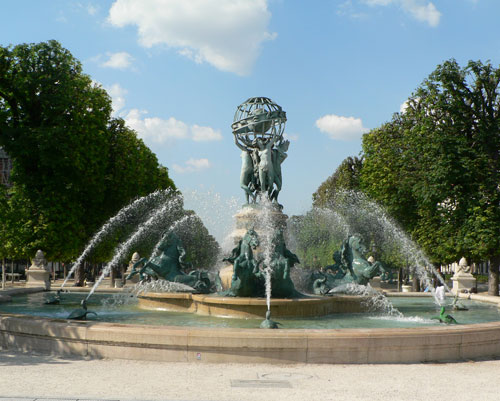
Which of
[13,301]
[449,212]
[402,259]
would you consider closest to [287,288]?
[13,301]

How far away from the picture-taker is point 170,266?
18.1 metres

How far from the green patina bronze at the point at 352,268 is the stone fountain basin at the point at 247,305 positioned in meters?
1.15

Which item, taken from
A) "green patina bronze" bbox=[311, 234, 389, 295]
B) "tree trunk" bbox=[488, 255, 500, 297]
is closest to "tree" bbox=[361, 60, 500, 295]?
"tree trunk" bbox=[488, 255, 500, 297]

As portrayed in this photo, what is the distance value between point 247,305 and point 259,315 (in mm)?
400

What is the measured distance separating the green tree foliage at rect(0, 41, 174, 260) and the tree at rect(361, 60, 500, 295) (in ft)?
60.7

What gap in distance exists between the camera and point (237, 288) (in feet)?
47.0

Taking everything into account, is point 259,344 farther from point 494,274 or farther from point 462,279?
point 462,279

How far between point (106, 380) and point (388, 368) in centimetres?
480

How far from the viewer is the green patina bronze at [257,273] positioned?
1428 centimetres

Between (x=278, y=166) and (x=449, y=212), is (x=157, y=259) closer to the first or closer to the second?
(x=278, y=166)

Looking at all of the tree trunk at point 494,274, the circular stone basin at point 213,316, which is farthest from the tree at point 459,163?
→ the circular stone basin at point 213,316

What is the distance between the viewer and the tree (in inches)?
1097

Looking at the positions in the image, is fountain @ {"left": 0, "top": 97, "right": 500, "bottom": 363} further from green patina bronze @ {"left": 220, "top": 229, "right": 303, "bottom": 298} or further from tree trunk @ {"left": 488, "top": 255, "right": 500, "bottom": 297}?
tree trunk @ {"left": 488, "top": 255, "right": 500, "bottom": 297}

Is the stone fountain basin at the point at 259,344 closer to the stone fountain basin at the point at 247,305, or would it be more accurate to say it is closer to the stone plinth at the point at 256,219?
the stone fountain basin at the point at 247,305
